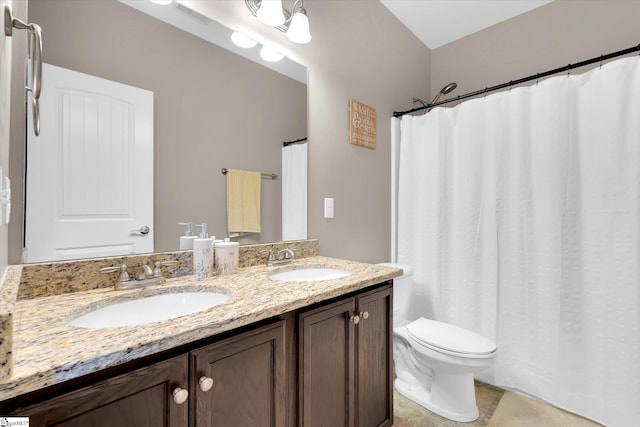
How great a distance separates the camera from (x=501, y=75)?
2332 millimetres

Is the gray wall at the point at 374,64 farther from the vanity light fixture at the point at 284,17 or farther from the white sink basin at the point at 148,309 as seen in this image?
the white sink basin at the point at 148,309

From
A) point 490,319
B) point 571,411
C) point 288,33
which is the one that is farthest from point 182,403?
point 571,411

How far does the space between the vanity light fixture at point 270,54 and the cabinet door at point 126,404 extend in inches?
55.3

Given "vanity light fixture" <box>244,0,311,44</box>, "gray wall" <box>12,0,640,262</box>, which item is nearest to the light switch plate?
"gray wall" <box>12,0,640,262</box>

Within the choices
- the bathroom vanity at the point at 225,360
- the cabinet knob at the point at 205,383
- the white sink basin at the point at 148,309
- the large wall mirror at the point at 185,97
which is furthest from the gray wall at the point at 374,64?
the cabinet knob at the point at 205,383

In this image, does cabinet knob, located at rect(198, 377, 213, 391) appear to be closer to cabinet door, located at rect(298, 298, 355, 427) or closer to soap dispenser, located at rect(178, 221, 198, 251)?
cabinet door, located at rect(298, 298, 355, 427)

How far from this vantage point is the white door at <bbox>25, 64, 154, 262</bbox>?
3.06ft

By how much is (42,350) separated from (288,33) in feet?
5.01

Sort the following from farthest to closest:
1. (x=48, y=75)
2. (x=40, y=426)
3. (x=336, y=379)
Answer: (x=336, y=379)
(x=48, y=75)
(x=40, y=426)

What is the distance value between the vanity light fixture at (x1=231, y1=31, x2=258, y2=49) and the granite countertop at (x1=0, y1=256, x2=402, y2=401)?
3.55 ft

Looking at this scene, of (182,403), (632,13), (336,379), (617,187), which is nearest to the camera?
(182,403)

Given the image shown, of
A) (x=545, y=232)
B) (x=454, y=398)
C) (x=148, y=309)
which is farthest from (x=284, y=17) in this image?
(x=454, y=398)

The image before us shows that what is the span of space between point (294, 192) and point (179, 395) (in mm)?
1119

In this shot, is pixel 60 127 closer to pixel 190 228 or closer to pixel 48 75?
pixel 48 75
